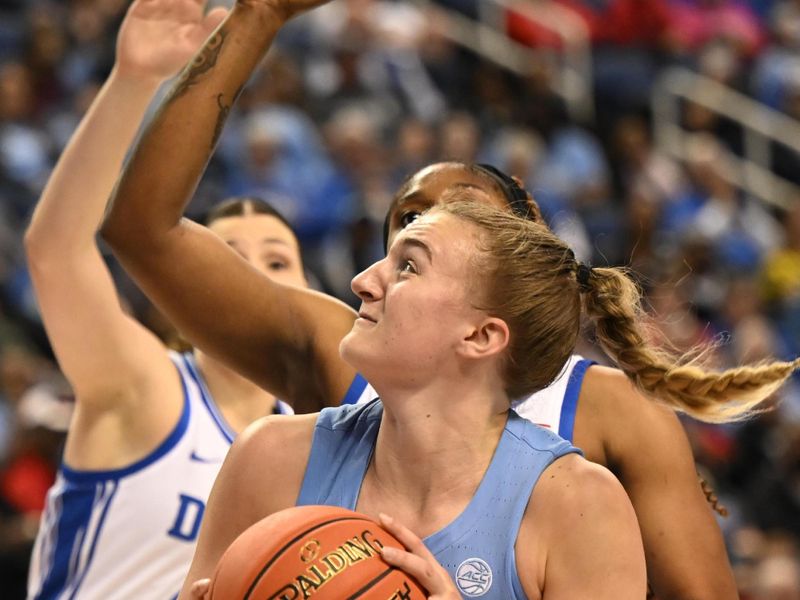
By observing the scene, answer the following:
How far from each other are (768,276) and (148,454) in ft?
22.8

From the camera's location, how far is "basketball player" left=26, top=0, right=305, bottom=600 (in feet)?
10.3

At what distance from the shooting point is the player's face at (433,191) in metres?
2.69

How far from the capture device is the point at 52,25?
382 inches

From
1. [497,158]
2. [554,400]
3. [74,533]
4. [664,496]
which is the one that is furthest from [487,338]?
[497,158]

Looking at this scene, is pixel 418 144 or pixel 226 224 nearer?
pixel 226 224

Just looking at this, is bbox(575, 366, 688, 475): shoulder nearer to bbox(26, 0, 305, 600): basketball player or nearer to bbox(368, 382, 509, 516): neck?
bbox(368, 382, 509, 516): neck

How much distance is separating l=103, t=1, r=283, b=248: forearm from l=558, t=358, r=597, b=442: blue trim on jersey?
0.84m

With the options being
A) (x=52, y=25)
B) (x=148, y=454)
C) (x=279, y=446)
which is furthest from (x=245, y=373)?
(x=52, y=25)

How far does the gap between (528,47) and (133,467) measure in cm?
870

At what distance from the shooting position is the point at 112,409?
3.36 m

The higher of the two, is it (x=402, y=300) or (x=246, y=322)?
(x=402, y=300)

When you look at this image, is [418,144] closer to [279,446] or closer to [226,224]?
[226,224]

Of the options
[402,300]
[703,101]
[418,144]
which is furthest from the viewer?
[703,101]

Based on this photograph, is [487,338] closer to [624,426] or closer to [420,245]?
[420,245]
